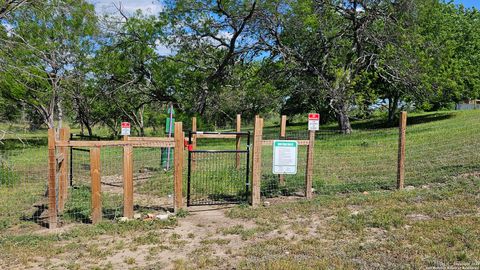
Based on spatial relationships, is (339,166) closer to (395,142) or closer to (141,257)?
(395,142)

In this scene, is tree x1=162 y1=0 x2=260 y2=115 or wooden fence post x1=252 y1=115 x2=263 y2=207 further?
tree x1=162 y1=0 x2=260 y2=115

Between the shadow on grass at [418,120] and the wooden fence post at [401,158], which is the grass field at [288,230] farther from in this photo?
the shadow on grass at [418,120]

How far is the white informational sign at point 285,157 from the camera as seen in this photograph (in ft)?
25.0

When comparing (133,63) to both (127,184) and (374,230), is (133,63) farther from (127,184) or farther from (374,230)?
(374,230)

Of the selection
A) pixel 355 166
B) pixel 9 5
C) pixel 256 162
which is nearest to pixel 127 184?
pixel 256 162

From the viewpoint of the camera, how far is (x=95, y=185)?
6402mm

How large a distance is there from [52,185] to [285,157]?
12.8 ft

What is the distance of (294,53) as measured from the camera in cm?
2181

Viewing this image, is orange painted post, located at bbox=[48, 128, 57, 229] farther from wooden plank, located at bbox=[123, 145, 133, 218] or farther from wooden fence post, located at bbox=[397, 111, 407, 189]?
wooden fence post, located at bbox=[397, 111, 407, 189]

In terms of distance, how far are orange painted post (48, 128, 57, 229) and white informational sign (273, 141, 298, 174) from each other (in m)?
3.68

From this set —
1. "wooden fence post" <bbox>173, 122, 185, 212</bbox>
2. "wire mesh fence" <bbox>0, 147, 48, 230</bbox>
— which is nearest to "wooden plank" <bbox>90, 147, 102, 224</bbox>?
"wire mesh fence" <bbox>0, 147, 48, 230</bbox>

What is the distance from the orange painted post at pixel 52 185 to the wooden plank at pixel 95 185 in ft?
1.74

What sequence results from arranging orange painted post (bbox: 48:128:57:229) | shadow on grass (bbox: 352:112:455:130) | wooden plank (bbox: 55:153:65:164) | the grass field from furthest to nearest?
1. shadow on grass (bbox: 352:112:455:130)
2. wooden plank (bbox: 55:153:65:164)
3. orange painted post (bbox: 48:128:57:229)
4. the grass field

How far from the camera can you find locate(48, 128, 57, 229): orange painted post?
6133 millimetres
